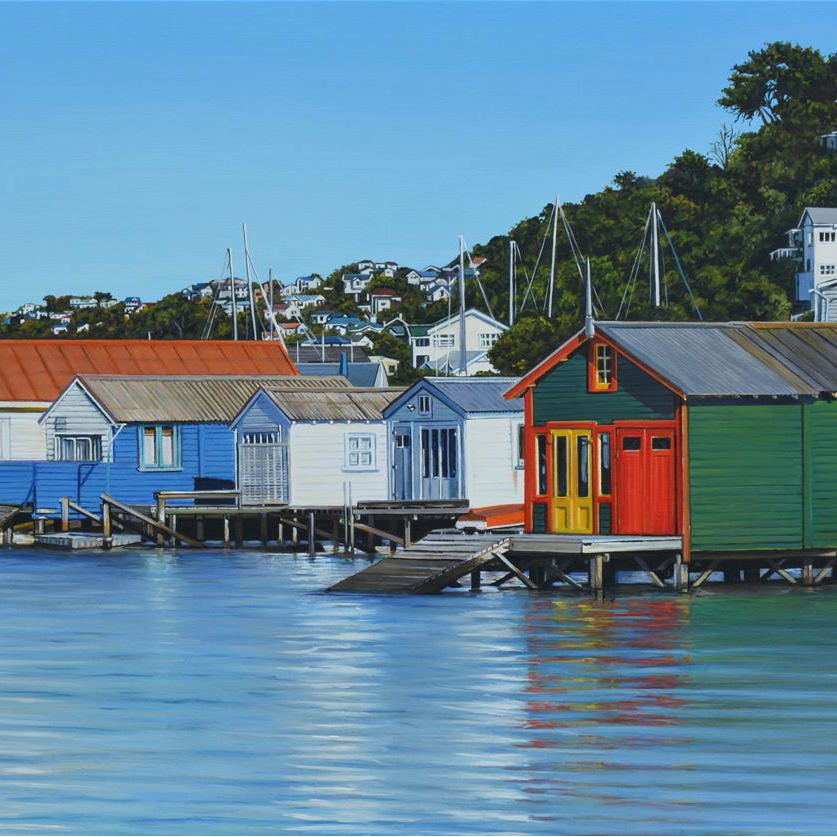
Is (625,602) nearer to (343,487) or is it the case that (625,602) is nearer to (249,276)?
(343,487)

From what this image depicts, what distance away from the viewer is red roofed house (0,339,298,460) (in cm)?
7794

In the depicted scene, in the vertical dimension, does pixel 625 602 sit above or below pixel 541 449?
below

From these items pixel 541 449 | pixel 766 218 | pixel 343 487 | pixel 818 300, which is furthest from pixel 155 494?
pixel 766 218

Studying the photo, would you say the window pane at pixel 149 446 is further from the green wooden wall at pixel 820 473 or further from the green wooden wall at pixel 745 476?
the green wooden wall at pixel 820 473

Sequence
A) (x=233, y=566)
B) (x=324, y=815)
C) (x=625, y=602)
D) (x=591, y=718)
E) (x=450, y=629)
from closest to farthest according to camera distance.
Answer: (x=324, y=815), (x=591, y=718), (x=450, y=629), (x=625, y=602), (x=233, y=566)

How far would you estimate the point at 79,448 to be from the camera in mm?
70500

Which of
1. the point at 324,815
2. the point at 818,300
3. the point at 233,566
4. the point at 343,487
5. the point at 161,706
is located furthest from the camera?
the point at 818,300

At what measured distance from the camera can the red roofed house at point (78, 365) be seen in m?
77.9

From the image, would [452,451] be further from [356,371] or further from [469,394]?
[356,371]

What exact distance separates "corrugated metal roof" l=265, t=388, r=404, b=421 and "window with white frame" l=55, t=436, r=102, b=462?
7761mm

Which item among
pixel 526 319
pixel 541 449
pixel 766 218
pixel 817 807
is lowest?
pixel 817 807

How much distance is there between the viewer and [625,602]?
44.0 meters

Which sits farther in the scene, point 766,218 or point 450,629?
point 766,218

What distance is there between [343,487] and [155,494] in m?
6.63
